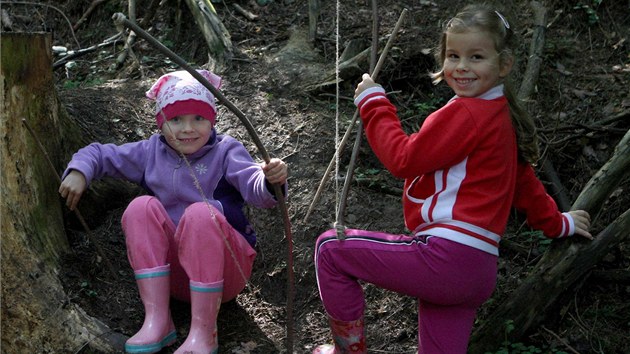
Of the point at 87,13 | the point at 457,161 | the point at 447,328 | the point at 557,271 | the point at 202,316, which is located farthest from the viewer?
the point at 87,13

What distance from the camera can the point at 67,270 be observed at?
3.17m

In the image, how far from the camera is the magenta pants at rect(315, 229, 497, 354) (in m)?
2.55

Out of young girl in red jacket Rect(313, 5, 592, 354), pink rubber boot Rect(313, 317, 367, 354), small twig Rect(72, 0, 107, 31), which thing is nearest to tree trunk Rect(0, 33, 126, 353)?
pink rubber boot Rect(313, 317, 367, 354)

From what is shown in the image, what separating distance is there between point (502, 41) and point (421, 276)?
897 mm

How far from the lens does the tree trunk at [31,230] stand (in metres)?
2.99

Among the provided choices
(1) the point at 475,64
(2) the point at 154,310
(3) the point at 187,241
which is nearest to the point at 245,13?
(3) the point at 187,241

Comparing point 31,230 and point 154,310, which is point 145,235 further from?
point 31,230

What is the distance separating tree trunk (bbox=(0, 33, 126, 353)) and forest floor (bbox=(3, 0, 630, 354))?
0.34 ft

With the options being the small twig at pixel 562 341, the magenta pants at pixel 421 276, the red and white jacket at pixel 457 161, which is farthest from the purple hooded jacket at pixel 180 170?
the small twig at pixel 562 341

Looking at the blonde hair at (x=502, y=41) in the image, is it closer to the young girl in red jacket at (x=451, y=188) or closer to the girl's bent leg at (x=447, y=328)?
the young girl in red jacket at (x=451, y=188)

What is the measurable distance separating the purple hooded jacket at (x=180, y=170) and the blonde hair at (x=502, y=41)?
42.3 inches

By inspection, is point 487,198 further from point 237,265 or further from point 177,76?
point 177,76

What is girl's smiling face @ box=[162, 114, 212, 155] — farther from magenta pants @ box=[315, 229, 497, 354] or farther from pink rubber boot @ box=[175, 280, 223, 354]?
magenta pants @ box=[315, 229, 497, 354]

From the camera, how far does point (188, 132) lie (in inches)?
124
